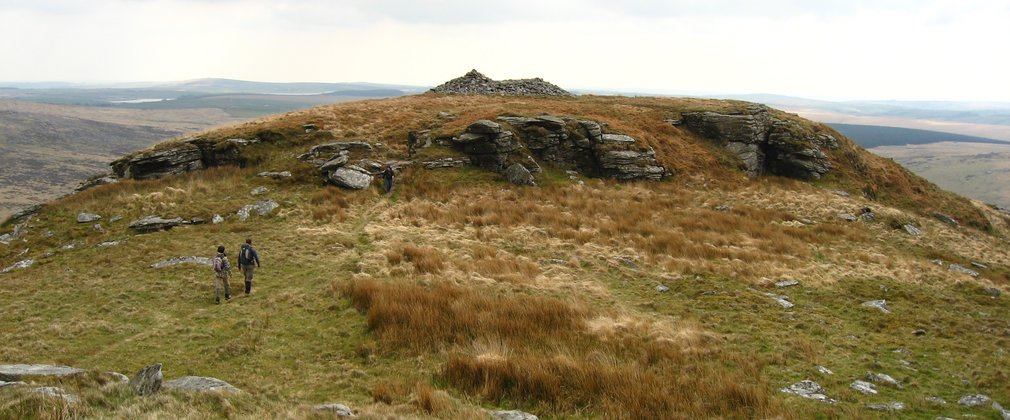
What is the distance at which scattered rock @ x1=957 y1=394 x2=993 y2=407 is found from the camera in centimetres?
976

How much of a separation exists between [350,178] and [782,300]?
23830 mm

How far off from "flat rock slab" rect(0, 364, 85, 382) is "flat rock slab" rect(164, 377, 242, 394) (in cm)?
167

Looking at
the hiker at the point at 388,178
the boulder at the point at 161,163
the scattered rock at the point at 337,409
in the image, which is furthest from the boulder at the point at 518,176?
the scattered rock at the point at 337,409

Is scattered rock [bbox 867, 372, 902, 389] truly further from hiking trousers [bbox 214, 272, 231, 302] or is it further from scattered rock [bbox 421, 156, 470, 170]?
scattered rock [bbox 421, 156, 470, 170]

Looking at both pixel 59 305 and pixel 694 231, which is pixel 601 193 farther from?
pixel 59 305

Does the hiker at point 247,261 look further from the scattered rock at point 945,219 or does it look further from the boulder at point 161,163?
the scattered rock at point 945,219

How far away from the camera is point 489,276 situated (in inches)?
716

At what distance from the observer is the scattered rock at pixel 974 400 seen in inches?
384

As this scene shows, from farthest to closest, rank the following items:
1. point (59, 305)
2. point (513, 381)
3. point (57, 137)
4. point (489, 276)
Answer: point (57, 137) < point (489, 276) < point (59, 305) < point (513, 381)

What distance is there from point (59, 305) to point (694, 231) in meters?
25.4

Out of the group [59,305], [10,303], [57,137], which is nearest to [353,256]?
[59,305]

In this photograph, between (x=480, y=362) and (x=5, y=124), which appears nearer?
(x=480, y=362)

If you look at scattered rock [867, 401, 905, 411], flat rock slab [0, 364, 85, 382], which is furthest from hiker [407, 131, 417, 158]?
scattered rock [867, 401, 905, 411]

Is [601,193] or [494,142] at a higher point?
[494,142]
